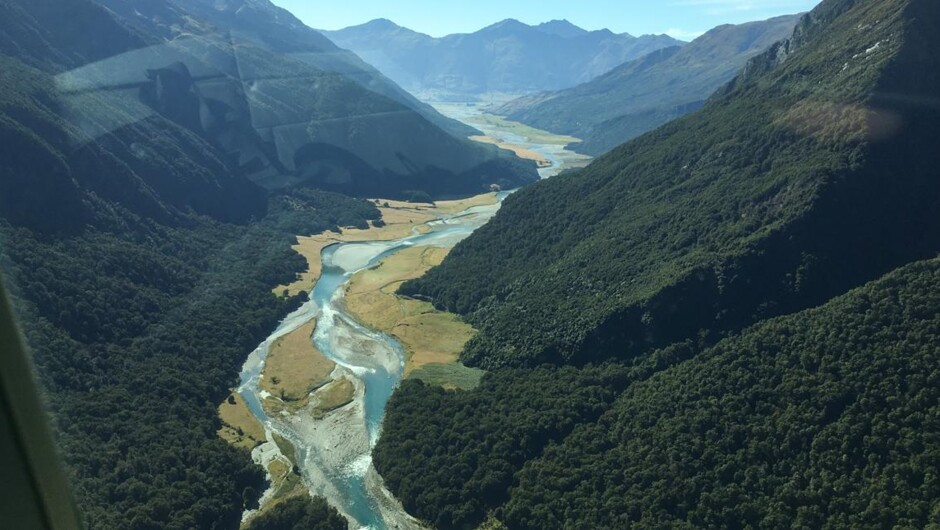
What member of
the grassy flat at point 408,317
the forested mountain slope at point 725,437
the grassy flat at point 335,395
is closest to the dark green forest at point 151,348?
the grassy flat at point 335,395

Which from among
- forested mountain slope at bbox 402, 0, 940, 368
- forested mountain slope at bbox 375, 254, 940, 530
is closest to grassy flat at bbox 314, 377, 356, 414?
forested mountain slope at bbox 375, 254, 940, 530

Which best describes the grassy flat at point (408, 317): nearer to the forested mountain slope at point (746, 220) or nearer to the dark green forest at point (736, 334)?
the forested mountain slope at point (746, 220)

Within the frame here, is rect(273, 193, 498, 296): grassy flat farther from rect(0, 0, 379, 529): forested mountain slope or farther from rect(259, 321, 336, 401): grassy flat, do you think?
rect(259, 321, 336, 401): grassy flat

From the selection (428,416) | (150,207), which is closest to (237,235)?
(150,207)

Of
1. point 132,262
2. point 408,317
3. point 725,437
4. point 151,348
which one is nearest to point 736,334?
point 725,437

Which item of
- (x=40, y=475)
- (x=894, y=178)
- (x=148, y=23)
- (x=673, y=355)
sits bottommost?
(x=673, y=355)

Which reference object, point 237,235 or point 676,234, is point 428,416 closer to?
point 676,234
